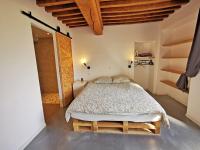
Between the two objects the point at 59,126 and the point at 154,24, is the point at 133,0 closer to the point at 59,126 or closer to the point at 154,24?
the point at 154,24

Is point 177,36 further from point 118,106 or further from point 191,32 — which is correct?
point 118,106

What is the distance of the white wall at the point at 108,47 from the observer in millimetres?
3909

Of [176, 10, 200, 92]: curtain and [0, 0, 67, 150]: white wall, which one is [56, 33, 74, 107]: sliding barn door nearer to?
[0, 0, 67, 150]: white wall

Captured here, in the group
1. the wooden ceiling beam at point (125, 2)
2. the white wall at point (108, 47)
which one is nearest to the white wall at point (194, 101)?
the wooden ceiling beam at point (125, 2)

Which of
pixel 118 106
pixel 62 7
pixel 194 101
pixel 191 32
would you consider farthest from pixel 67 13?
pixel 194 101

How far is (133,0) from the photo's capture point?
2.28m

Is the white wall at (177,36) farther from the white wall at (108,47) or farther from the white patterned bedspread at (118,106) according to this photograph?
the white patterned bedspread at (118,106)

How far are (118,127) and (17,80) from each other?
1816mm

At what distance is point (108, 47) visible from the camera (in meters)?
4.08

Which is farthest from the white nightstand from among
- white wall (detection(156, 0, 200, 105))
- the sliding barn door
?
white wall (detection(156, 0, 200, 105))

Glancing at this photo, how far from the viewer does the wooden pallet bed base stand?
2.06 metres

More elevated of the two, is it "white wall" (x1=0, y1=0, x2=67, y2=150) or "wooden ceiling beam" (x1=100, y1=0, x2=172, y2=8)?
"wooden ceiling beam" (x1=100, y1=0, x2=172, y2=8)

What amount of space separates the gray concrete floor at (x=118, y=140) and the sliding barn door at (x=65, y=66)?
3.86 ft

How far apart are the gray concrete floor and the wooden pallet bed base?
3.7 inches
